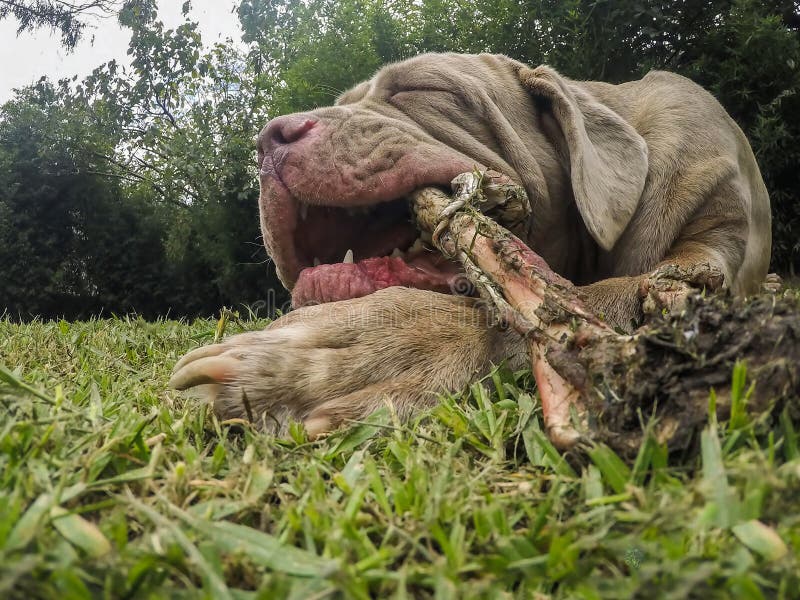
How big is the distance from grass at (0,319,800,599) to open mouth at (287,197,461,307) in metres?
0.90

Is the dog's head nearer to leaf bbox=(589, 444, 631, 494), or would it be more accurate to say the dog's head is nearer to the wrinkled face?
the wrinkled face

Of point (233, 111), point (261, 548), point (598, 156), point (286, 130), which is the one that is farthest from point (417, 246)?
point (233, 111)

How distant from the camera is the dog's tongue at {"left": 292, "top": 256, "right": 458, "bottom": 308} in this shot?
7.12 ft

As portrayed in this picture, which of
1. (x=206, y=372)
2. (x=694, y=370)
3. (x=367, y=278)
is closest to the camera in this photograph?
(x=694, y=370)

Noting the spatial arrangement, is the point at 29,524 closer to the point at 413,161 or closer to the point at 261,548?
the point at 261,548

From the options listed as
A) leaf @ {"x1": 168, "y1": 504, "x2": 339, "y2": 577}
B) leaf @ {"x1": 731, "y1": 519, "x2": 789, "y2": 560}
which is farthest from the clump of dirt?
leaf @ {"x1": 168, "y1": 504, "x2": 339, "y2": 577}

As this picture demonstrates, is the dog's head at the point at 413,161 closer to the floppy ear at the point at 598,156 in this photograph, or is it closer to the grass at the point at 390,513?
the floppy ear at the point at 598,156

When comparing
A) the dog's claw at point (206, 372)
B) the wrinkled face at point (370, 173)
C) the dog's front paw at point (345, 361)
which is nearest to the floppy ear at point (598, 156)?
the wrinkled face at point (370, 173)

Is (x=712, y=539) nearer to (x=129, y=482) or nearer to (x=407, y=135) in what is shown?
(x=129, y=482)

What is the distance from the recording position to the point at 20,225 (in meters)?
10.4

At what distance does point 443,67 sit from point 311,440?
2061mm

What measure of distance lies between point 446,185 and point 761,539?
172cm

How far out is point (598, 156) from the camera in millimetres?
2574

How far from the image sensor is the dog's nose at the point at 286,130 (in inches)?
96.5
